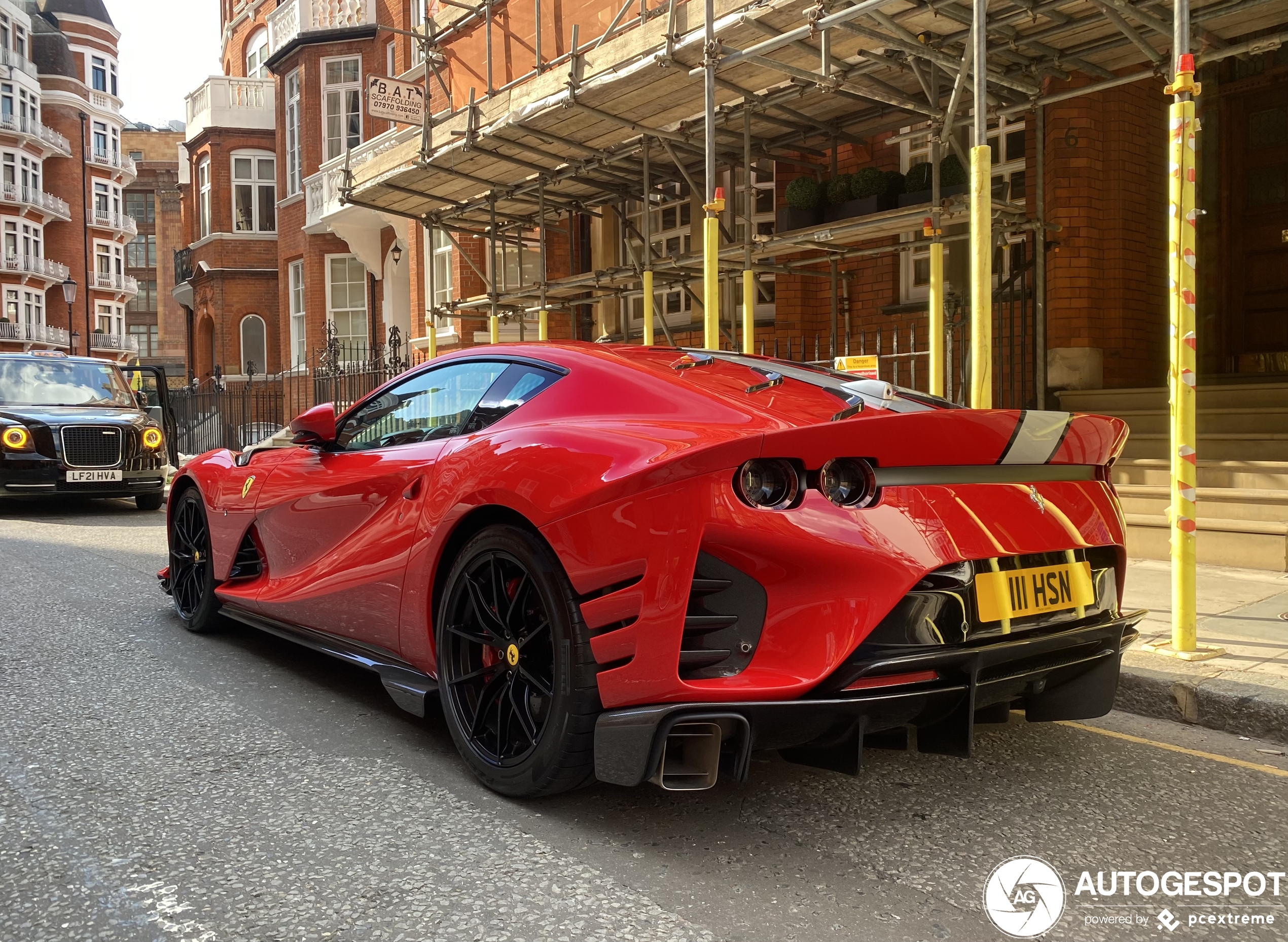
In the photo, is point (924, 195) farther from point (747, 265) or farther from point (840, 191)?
point (747, 265)

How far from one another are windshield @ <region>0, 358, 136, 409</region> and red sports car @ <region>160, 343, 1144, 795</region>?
1026 cm

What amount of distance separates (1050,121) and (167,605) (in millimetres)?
8179

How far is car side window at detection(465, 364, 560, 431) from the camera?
11.6ft

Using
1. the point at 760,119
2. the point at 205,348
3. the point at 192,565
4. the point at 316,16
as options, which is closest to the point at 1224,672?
the point at 192,565

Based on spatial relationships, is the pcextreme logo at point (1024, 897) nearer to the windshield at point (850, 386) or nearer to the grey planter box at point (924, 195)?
the windshield at point (850, 386)

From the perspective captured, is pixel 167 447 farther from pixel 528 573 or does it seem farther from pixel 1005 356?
pixel 528 573

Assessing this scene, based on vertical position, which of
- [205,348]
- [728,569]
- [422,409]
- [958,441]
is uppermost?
[205,348]

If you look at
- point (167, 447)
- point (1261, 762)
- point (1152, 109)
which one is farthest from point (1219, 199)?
point (167, 447)

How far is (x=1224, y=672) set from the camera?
167 inches

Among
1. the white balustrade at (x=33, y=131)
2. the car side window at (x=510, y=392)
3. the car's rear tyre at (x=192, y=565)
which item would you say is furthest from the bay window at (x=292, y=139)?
the white balustrade at (x=33, y=131)

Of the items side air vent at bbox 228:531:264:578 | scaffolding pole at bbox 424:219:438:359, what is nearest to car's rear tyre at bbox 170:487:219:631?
side air vent at bbox 228:531:264:578

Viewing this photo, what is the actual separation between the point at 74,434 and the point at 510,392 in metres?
9.73

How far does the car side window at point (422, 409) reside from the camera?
12.4 ft

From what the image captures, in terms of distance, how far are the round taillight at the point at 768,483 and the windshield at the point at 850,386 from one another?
17.3 inches
